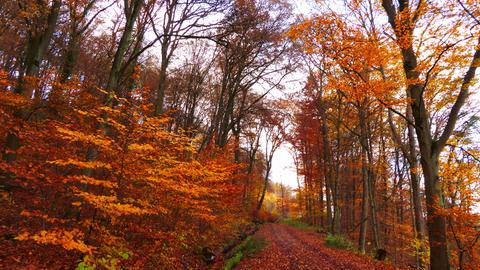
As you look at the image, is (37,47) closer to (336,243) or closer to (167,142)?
(167,142)

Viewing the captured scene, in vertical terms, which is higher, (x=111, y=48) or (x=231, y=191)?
(x=111, y=48)

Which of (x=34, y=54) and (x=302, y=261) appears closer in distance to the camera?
(x=34, y=54)

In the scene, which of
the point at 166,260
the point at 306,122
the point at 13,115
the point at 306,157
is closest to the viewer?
the point at 166,260

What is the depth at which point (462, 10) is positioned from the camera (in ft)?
18.8

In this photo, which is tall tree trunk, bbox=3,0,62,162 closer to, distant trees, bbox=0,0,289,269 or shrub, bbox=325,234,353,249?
distant trees, bbox=0,0,289,269

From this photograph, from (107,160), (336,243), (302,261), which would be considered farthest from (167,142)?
(336,243)

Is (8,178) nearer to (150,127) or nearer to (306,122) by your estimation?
(150,127)

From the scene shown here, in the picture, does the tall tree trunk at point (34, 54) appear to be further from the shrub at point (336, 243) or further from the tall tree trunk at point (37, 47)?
the shrub at point (336, 243)

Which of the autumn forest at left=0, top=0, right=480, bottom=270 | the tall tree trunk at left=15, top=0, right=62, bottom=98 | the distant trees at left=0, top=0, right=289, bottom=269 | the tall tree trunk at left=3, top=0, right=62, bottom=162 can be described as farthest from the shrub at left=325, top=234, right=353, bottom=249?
the tall tree trunk at left=15, top=0, right=62, bottom=98

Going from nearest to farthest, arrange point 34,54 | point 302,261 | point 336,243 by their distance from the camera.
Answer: point 34,54 → point 302,261 → point 336,243

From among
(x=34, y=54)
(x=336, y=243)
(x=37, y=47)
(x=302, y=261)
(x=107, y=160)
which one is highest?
(x=37, y=47)

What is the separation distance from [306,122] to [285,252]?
11614 millimetres

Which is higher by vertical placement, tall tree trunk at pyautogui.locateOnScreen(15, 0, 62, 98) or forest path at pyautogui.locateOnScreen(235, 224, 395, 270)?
tall tree trunk at pyautogui.locateOnScreen(15, 0, 62, 98)

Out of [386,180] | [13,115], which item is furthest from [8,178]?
[386,180]
